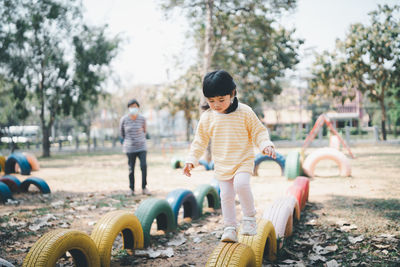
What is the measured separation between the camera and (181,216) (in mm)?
6035

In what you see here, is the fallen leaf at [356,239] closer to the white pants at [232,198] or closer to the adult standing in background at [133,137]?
the white pants at [232,198]

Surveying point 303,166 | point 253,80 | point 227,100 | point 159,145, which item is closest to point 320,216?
point 227,100

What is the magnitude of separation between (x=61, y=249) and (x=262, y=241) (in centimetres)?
194

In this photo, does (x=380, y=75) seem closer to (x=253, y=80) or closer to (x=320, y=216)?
(x=253, y=80)

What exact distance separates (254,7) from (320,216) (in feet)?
42.3

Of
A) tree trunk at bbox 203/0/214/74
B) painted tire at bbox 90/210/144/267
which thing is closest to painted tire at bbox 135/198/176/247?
painted tire at bbox 90/210/144/267

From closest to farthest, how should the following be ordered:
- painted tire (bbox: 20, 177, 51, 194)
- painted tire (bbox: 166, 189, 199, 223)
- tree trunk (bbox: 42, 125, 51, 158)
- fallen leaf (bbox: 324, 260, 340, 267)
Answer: fallen leaf (bbox: 324, 260, 340, 267) < painted tire (bbox: 166, 189, 199, 223) < painted tire (bbox: 20, 177, 51, 194) < tree trunk (bbox: 42, 125, 51, 158)

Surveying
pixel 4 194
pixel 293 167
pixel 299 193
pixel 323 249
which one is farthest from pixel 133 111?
pixel 293 167

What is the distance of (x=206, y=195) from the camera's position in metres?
6.27

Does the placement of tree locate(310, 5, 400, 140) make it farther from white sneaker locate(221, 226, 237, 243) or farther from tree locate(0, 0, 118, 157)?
white sneaker locate(221, 226, 237, 243)

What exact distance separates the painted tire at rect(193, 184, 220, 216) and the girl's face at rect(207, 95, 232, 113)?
122 inches

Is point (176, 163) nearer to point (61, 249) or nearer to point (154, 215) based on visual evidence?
point (154, 215)

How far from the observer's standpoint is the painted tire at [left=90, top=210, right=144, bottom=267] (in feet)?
11.7

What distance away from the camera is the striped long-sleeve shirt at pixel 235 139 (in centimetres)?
309
